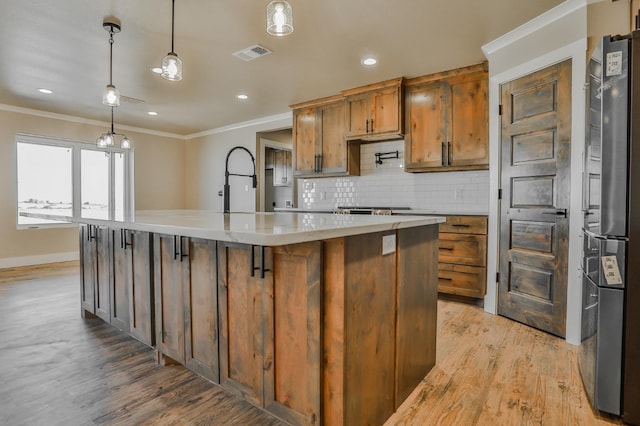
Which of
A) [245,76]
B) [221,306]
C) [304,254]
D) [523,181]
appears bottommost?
[221,306]

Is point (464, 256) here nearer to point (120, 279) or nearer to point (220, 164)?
point (120, 279)

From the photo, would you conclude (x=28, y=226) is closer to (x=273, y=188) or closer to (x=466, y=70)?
(x=273, y=188)

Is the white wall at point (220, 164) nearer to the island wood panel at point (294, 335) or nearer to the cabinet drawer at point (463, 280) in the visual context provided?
the cabinet drawer at point (463, 280)

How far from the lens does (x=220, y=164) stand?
6.89 meters

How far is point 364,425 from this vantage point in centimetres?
145

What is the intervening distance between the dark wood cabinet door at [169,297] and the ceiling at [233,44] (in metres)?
1.87

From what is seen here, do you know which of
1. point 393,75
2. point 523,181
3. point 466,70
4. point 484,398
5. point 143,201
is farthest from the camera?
point 143,201

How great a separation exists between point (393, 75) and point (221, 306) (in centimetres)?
339

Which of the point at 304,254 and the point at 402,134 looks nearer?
the point at 304,254

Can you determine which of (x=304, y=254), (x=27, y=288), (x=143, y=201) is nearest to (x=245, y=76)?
(x=304, y=254)

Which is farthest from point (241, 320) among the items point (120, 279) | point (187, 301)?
point (120, 279)

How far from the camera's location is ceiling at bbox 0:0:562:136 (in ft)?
8.48

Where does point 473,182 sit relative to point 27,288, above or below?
above

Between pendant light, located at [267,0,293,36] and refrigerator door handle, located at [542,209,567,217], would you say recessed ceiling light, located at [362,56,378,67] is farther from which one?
refrigerator door handle, located at [542,209,567,217]
